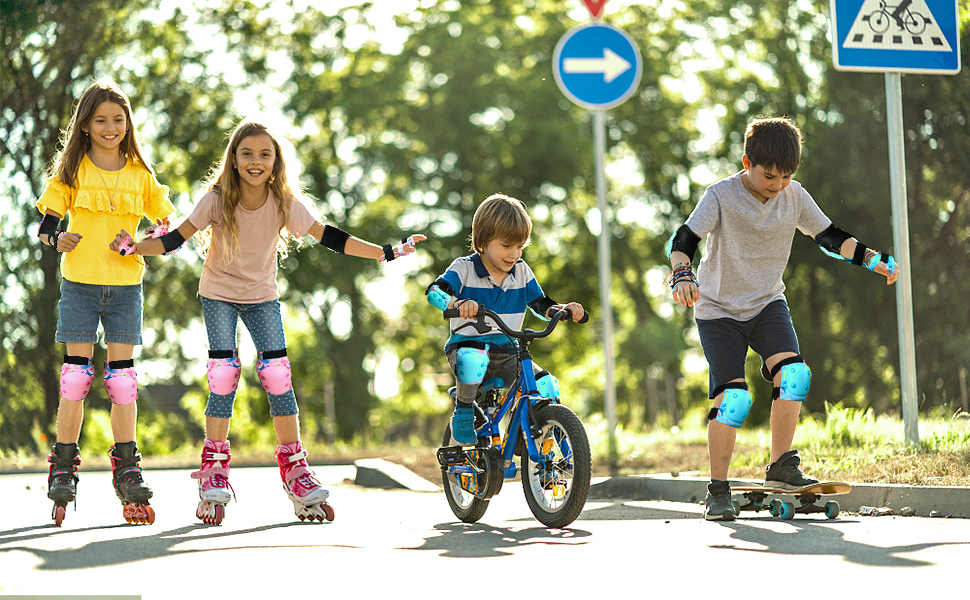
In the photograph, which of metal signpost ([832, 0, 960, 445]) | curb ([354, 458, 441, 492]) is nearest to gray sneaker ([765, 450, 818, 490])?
metal signpost ([832, 0, 960, 445])

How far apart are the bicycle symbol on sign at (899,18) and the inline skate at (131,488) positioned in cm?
491

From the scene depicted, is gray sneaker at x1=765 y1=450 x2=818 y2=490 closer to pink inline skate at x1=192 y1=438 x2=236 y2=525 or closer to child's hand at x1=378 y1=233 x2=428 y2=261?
child's hand at x1=378 y1=233 x2=428 y2=261

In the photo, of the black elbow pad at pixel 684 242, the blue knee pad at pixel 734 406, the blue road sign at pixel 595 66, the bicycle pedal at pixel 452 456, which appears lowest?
the bicycle pedal at pixel 452 456

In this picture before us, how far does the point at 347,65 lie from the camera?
79.6 ft

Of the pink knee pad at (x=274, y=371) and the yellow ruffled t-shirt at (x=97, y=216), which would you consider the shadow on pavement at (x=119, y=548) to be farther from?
the yellow ruffled t-shirt at (x=97, y=216)

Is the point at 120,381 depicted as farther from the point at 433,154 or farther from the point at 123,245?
the point at 433,154

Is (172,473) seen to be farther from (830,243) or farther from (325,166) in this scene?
(325,166)

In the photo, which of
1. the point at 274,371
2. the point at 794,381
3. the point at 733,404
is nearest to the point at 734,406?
the point at 733,404

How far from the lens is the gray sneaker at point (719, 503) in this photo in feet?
17.0

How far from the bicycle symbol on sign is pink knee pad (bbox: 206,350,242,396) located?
4.32 meters

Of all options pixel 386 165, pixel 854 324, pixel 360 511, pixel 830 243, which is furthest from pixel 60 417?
pixel 386 165

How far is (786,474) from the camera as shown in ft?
17.3

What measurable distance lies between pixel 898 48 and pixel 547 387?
140 inches

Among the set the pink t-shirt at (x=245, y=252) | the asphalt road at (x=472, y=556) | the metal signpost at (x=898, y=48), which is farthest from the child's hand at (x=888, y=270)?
the pink t-shirt at (x=245, y=252)
